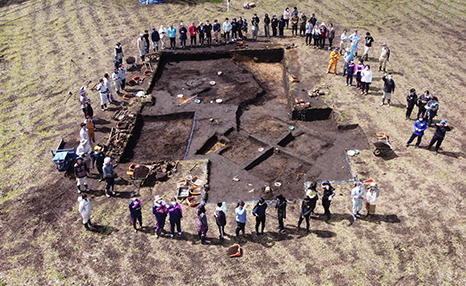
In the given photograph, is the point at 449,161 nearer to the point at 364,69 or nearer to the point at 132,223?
the point at 364,69

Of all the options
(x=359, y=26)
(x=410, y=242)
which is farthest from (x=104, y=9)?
(x=410, y=242)

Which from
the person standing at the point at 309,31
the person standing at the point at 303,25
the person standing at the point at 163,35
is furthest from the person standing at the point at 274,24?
the person standing at the point at 163,35

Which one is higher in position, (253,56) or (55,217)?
(253,56)

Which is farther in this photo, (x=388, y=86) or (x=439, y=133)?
(x=388, y=86)

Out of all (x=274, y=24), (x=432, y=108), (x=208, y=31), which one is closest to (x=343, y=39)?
(x=274, y=24)

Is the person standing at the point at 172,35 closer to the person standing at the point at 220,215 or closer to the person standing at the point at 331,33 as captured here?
the person standing at the point at 331,33

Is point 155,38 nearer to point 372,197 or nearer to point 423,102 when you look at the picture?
point 423,102
